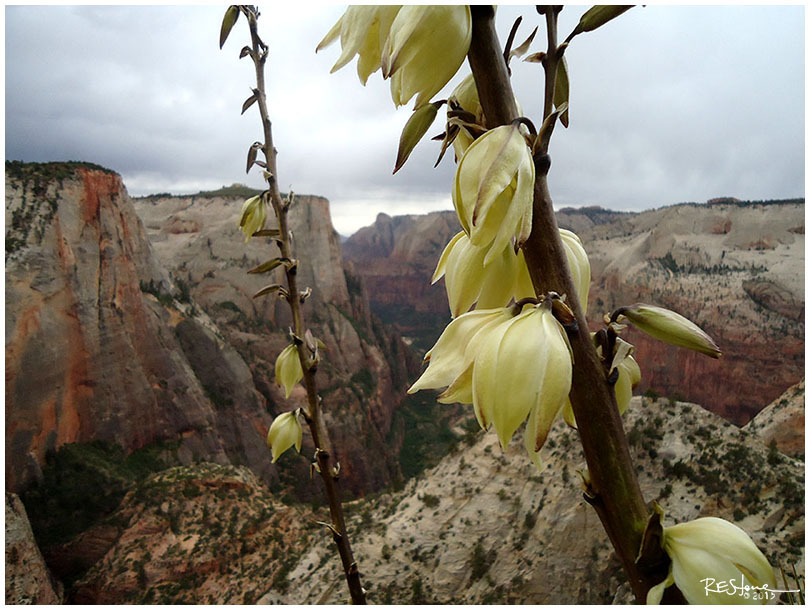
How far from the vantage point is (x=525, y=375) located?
0.23m

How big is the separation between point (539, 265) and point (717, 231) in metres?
21.1

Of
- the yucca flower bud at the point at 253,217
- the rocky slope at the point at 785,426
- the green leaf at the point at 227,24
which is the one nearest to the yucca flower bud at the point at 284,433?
the yucca flower bud at the point at 253,217

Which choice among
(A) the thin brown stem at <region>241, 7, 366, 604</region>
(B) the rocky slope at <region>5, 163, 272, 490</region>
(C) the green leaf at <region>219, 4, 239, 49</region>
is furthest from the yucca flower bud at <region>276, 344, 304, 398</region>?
(B) the rocky slope at <region>5, 163, 272, 490</region>

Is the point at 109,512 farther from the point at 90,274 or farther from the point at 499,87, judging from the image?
the point at 499,87

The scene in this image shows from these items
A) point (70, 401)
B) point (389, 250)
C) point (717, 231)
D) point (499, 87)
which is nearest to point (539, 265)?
point (499, 87)

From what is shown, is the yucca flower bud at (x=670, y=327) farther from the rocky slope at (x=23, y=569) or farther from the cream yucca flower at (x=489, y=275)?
the rocky slope at (x=23, y=569)

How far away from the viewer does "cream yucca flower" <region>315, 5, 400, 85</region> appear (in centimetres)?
29

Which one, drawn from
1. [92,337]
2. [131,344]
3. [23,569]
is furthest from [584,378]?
[131,344]

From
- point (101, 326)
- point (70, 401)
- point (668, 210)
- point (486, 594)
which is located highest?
point (668, 210)

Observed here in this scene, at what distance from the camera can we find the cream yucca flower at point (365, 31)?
29 centimetres

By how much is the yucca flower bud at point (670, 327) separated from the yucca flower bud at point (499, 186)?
0.30ft

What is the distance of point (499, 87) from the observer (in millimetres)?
271

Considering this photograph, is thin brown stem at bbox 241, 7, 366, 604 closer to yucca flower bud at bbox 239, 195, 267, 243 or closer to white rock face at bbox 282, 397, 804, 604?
yucca flower bud at bbox 239, 195, 267, 243

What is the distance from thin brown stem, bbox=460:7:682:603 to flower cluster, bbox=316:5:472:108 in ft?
0.06
